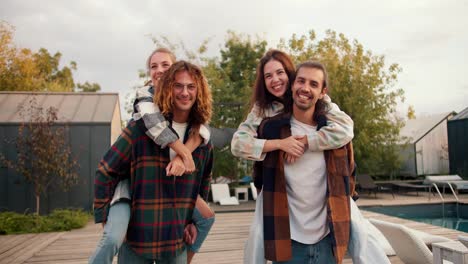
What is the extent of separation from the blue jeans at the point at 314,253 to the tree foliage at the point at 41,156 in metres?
6.33

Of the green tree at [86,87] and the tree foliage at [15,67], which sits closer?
the tree foliage at [15,67]

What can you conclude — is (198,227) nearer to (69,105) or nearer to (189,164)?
(189,164)

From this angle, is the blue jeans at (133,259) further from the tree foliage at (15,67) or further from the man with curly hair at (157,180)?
the tree foliage at (15,67)

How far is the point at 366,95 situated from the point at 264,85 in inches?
460

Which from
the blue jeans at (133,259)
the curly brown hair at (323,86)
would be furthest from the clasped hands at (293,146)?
the blue jeans at (133,259)

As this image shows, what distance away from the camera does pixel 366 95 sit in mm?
12578

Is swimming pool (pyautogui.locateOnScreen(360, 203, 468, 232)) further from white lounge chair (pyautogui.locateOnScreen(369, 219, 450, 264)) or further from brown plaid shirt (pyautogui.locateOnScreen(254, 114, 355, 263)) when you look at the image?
brown plaid shirt (pyautogui.locateOnScreen(254, 114, 355, 263))

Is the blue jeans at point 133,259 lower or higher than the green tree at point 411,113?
lower

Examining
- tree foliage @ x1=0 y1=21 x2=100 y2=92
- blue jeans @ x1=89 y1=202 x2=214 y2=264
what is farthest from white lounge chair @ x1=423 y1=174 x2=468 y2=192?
tree foliage @ x1=0 y1=21 x2=100 y2=92

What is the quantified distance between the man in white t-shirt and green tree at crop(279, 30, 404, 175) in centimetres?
1124

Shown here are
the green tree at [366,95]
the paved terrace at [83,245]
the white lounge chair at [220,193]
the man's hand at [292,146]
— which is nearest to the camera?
the man's hand at [292,146]

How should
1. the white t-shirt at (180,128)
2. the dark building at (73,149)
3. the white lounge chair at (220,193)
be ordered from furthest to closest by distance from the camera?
the white lounge chair at (220,193), the dark building at (73,149), the white t-shirt at (180,128)

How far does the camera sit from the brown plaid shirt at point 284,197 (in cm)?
157

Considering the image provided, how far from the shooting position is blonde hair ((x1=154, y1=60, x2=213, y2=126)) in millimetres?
1615
